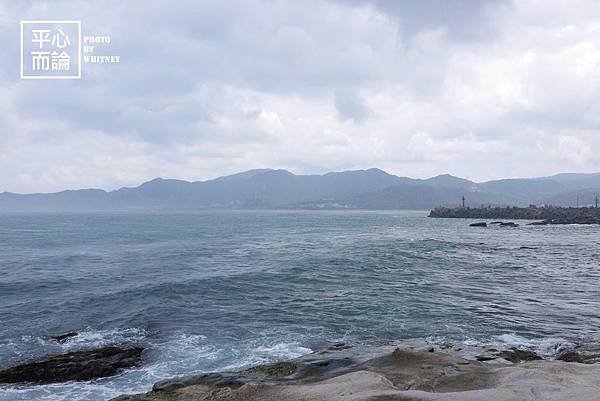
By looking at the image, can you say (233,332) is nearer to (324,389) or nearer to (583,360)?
(324,389)

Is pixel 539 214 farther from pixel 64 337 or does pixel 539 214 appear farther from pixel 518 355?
pixel 64 337

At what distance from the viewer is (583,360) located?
14703 mm

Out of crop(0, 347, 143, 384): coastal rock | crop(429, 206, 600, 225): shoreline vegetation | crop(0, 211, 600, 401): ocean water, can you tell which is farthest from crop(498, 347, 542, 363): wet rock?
crop(429, 206, 600, 225): shoreline vegetation

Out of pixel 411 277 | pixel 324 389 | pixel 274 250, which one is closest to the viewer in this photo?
pixel 324 389

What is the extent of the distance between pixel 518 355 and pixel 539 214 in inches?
5892

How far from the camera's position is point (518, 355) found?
611 inches

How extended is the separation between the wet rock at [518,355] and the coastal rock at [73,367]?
1417 cm

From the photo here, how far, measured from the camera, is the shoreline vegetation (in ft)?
383

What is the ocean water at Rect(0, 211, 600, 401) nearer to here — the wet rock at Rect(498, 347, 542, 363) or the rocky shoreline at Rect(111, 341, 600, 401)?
the wet rock at Rect(498, 347, 542, 363)

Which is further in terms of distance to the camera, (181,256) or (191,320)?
(181,256)

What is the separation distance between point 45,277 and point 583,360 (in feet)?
129

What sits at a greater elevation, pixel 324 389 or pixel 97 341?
pixel 324 389

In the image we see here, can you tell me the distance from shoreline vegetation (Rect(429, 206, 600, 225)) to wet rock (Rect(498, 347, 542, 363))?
4423 inches

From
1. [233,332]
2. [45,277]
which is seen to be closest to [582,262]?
[233,332]
